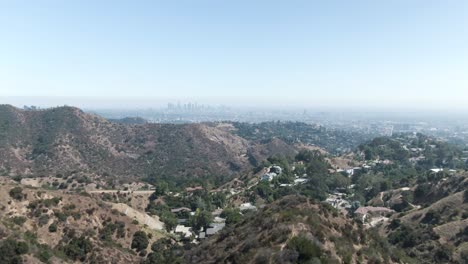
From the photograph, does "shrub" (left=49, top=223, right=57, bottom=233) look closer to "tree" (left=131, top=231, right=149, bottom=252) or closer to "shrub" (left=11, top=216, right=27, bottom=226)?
"shrub" (left=11, top=216, right=27, bottom=226)

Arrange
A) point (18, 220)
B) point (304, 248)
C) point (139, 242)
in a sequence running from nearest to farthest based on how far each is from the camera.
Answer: point (304, 248) < point (18, 220) < point (139, 242)

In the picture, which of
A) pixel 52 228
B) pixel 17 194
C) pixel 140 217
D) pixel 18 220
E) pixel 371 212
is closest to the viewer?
pixel 18 220

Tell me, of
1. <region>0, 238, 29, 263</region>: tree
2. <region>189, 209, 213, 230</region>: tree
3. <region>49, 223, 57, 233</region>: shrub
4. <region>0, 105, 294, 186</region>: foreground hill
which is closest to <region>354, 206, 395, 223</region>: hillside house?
<region>189, 209, 213, 230</region>: tree

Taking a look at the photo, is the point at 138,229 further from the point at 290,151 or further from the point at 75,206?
the point at 290,151

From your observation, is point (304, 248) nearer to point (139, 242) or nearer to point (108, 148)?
Result: point (139, 242)

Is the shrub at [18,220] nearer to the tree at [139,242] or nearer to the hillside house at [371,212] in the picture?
the tree at [139,242]

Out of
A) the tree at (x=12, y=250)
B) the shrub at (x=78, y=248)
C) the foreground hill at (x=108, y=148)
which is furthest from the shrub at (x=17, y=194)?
the foreground hill at (x=108, y=148)

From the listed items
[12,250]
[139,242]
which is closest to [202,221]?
[139,242]
